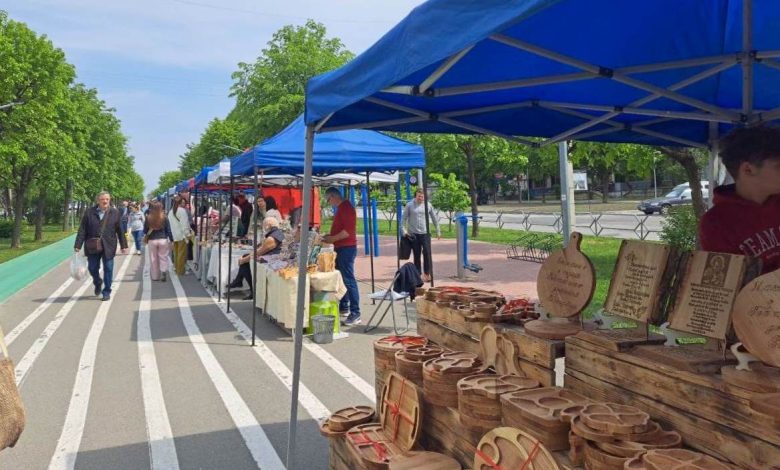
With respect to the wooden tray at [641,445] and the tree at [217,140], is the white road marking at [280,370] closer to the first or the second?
the wooden tray at [641,445]

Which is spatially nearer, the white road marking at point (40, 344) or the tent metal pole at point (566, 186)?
the white road marking at point (40, 344)

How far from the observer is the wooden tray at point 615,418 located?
2.03 m

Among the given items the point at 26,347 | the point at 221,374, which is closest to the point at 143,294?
the point at 26,347

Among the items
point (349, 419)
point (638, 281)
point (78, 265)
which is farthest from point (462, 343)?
point (78, 265)

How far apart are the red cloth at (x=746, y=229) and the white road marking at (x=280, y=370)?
3154 millimetres

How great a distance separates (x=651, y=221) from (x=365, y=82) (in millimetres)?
29215

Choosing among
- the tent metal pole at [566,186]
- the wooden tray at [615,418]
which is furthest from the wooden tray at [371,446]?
the tent metal pole at [566,186]

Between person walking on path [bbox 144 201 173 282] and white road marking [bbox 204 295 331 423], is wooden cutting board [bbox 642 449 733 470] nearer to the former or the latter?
white road marking [bbox 204 295 331 423]

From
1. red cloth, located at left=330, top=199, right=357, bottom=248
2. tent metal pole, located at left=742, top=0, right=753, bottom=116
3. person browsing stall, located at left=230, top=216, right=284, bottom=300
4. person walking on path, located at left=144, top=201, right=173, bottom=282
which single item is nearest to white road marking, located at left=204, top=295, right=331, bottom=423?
person browsing stall, located at left=230, top=216, right=284, bottom=300

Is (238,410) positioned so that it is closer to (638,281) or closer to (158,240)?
(638,281)

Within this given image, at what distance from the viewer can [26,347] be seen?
793 centimetres

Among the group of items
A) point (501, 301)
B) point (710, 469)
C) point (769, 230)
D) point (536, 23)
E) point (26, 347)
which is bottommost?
point (26, 347)

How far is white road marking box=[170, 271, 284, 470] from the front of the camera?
Answer: 14.1 ft

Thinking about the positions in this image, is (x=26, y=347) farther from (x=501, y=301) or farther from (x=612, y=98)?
(x=612, y=98)
